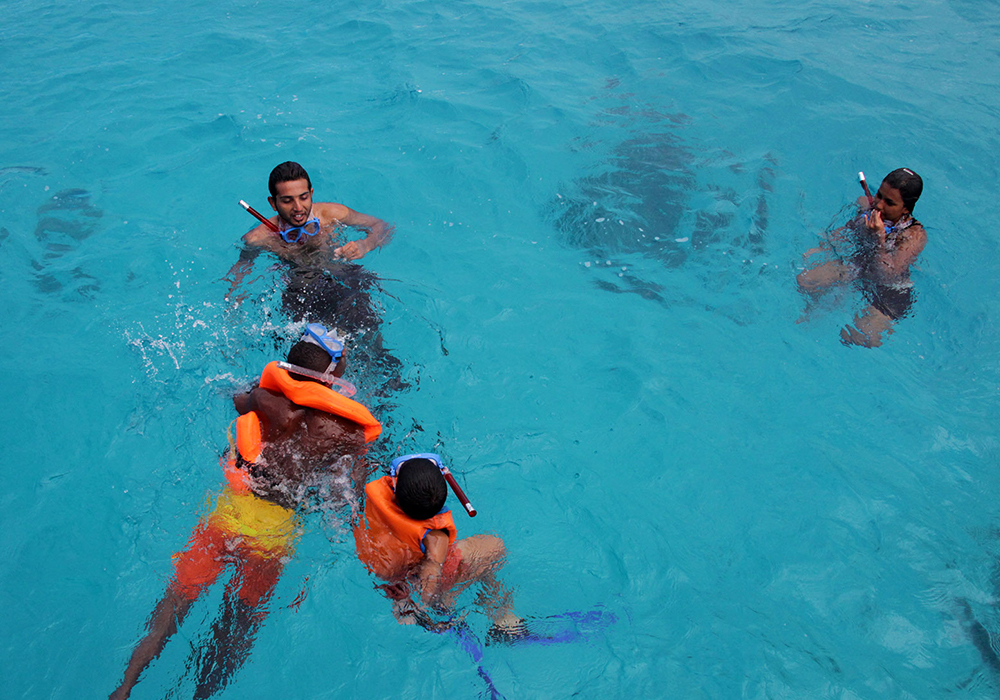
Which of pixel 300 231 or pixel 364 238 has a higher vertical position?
pixel 300 231

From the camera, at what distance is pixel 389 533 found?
3496 millimetres

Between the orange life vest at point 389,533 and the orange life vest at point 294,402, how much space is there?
0.40m

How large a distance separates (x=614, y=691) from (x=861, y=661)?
54.2 inches

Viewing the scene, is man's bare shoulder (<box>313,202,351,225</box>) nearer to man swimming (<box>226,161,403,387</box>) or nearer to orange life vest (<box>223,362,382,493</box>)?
man swimming (<box>226,161,403,387</box>)

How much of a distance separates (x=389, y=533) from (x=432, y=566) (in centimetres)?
30

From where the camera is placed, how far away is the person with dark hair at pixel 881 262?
17.9 ft

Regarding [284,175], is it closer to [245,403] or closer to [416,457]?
[245,403]

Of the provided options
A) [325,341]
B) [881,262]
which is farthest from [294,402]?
[881,262]

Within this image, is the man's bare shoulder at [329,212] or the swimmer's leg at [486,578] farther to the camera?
the man's bare shoulder at [329,212]

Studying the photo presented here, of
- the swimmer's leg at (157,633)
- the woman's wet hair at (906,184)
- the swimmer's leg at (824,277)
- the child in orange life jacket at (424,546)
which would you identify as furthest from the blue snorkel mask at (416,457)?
the woman's wet hair at (906,184)

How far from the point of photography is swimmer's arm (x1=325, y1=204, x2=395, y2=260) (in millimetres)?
5344

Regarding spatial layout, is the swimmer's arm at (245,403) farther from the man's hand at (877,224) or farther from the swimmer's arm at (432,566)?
the man's hand at (877,224)

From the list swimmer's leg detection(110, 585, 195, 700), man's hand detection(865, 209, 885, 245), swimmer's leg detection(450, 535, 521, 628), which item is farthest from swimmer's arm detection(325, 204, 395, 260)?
man's hand detection(865, 209, 885, 245)

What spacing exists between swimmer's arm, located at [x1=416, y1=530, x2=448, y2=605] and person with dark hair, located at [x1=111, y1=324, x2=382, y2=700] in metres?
0.73
